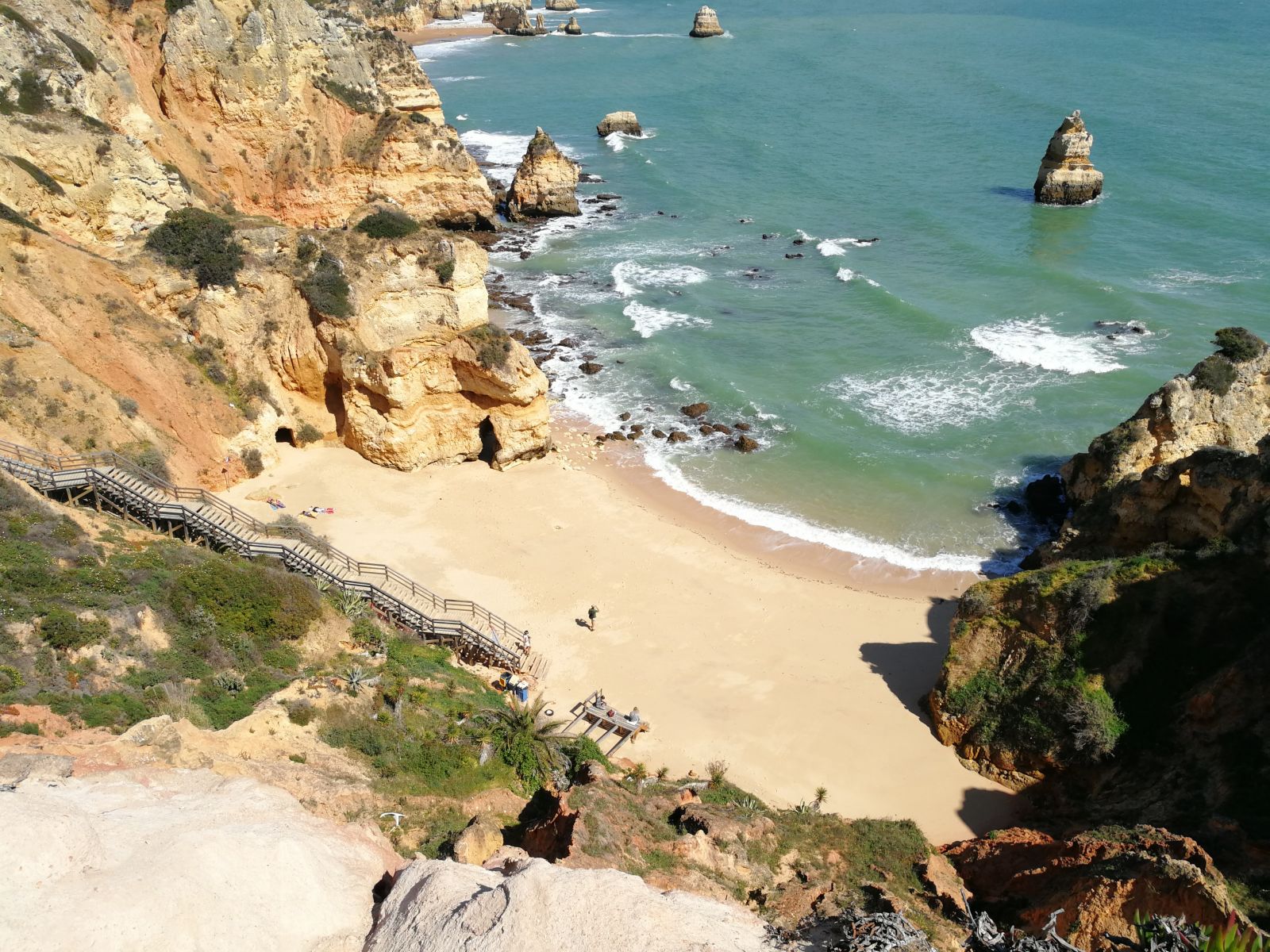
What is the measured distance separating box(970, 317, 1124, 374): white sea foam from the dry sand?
1779 cm

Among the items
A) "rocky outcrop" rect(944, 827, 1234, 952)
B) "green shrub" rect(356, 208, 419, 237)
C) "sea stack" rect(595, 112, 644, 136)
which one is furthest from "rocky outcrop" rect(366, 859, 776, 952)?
"sea stack" rect(595, 112, 644, 136)

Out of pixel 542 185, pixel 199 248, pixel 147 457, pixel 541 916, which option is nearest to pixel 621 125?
pixel 542 185

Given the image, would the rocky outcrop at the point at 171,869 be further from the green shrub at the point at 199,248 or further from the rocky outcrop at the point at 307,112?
the rocky outcrop at the point at 307,112

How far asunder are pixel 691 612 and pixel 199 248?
20.7 m

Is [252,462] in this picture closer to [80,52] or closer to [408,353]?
[408,353]

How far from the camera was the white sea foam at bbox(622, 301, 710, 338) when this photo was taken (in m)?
48.7

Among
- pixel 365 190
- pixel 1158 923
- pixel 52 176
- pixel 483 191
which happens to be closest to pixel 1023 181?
pixel 483 191

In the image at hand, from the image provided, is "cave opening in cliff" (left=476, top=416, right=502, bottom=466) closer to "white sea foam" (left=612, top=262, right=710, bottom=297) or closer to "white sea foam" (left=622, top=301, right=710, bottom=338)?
"white sea foam" (left=622, top=301, right=710, bottom=338)

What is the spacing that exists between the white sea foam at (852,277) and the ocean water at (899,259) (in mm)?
158

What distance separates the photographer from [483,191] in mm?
56875

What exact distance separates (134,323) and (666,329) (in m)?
26.2

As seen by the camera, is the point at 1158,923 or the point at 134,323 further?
the point at 134,323

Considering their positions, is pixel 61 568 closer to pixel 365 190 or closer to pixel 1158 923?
pixel 1158 923

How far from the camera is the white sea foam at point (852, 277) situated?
52.2 m
